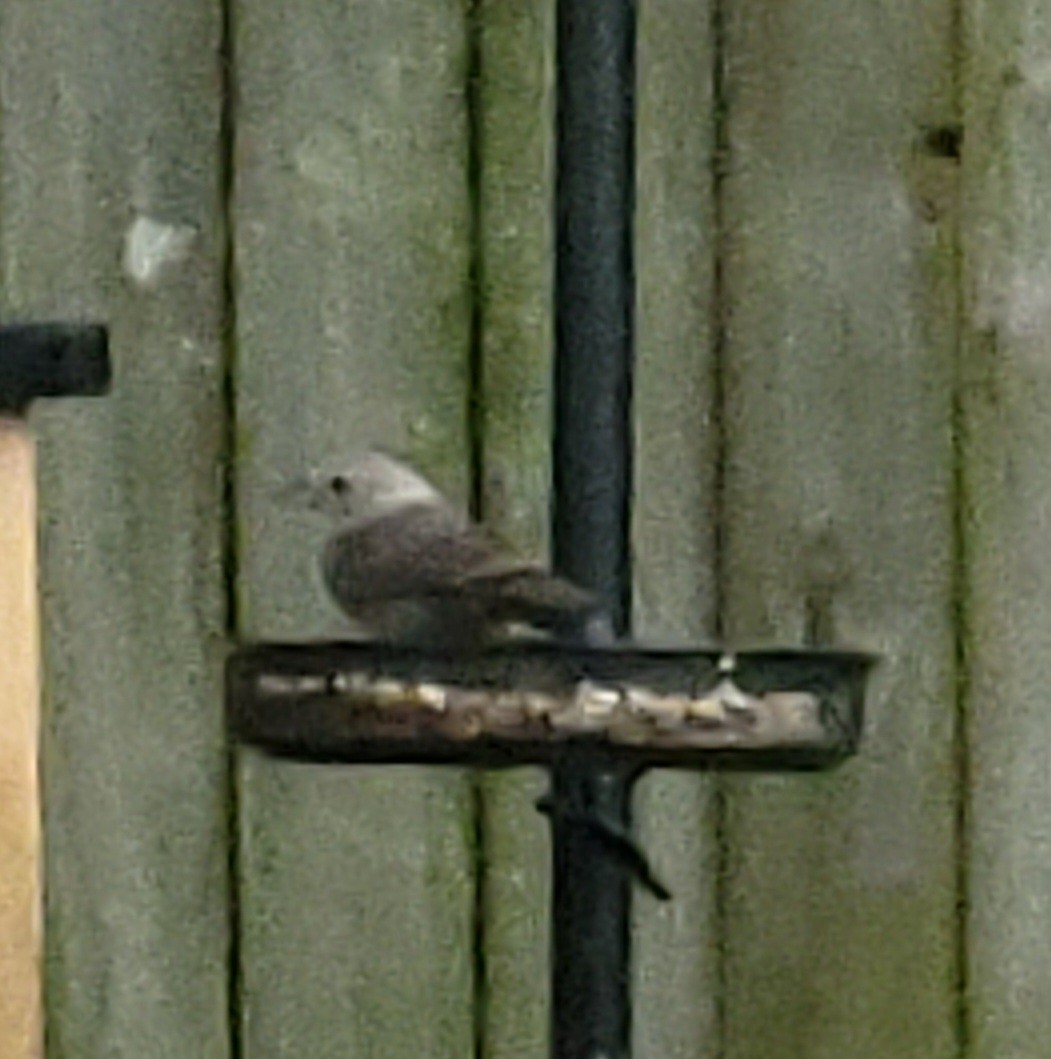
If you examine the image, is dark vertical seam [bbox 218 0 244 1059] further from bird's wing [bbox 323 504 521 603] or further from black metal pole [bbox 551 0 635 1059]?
black metal pole [bbox 551 0 635 1059]

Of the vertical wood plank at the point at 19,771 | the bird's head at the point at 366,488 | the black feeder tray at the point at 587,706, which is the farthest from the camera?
the bird's head at the point at 366,488

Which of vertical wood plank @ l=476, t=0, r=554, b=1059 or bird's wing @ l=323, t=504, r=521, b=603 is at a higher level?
vertical wood plank @ l=476, t=0, r=554, b=1059

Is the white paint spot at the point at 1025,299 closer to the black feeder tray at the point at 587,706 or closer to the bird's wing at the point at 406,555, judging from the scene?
the bird's wing at the point at 406,555

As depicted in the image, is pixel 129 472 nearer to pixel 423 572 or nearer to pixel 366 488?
pixel 366 488

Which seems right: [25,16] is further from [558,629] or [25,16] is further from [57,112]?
[558,629]

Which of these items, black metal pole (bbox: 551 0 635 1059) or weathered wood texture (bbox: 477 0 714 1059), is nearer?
black metal pole (bbox: 551 0 635 1059)

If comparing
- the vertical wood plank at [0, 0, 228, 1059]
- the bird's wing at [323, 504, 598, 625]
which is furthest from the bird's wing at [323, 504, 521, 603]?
the vertical wood plank at [0, 0, 228, 1059]

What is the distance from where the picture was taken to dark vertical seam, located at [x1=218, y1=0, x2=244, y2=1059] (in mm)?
1014

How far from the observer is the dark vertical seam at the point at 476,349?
1.01 m

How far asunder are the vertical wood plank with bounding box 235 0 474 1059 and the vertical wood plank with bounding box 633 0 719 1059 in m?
0.07

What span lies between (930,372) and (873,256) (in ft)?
0.17

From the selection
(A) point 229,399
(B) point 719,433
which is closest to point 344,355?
(A) point 229,399

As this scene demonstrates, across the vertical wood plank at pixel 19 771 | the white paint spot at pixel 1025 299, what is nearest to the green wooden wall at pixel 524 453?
the white paint spot at pixel 1025 299

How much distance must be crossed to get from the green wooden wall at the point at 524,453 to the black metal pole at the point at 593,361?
1.13ft
